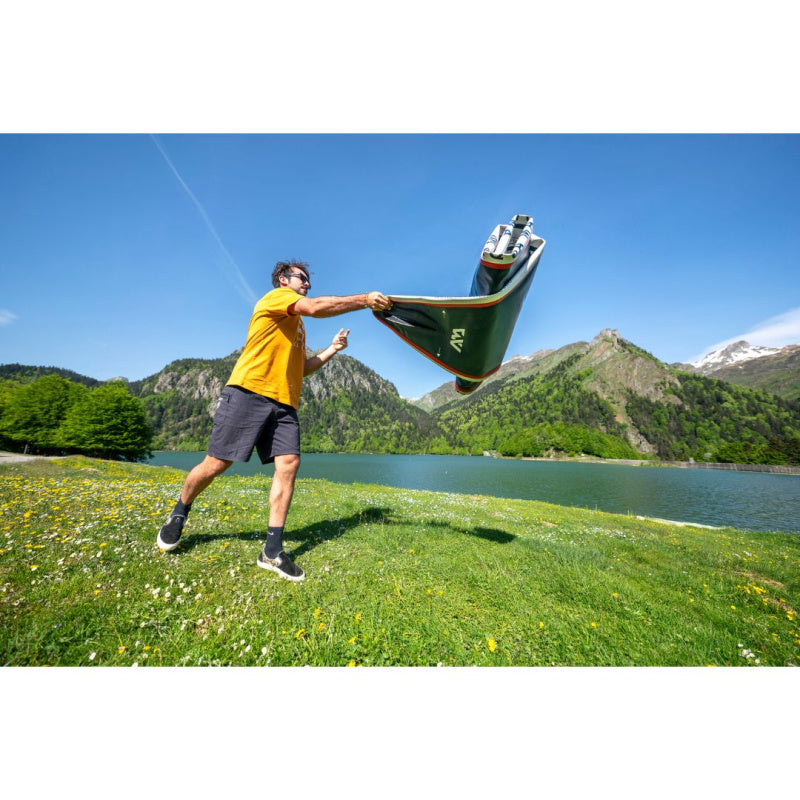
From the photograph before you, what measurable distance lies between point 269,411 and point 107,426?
51.1 m

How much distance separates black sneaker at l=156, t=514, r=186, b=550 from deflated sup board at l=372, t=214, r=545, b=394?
4.07 metres

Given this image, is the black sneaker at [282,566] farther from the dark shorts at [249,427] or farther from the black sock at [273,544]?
the dark shorts at [249,427]

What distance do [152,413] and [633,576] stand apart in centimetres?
23943

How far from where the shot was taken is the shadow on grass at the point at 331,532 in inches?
188

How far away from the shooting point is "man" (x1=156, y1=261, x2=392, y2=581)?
4.07 meters

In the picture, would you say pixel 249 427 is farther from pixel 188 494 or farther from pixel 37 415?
pixel 37 415

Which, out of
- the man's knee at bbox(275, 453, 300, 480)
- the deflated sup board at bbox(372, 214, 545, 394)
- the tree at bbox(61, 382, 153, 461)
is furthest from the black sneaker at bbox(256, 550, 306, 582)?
the tree at bbox(61, 382, 153, 461)

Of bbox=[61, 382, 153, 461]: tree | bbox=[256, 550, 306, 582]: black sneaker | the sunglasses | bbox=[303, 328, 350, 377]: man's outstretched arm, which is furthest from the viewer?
bbox=[61, 382, 153, 461]: tree

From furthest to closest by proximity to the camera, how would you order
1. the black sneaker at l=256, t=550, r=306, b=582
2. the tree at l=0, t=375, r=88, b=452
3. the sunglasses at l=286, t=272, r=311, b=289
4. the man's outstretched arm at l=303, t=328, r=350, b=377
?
the tree at l=0, t=375, r=88, b=452 → the man's outstretched arm at l=303, t=328, r=350, b=377 → the sunglasses at l=286, t=272, r=311, b=289 → the black sneaker at l=256, t=550, r=306, b=582

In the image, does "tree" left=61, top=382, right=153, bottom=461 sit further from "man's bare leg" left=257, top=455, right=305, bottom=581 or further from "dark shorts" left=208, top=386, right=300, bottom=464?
"man's bare leg" left=257, top=455, right=305, bottom=581

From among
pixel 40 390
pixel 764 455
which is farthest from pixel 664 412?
pixel 40 390

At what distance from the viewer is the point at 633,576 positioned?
5340 millimetres

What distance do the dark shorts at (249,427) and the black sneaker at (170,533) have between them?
1.00 metres

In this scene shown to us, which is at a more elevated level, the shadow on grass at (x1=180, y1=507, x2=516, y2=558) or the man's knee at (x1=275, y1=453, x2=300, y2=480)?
the man's knee at (x1=275, y1=453, x2=300, y2=480)
